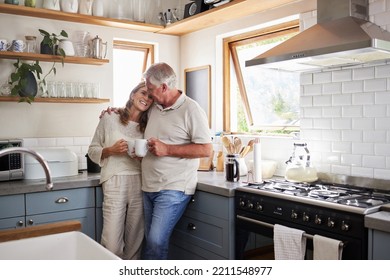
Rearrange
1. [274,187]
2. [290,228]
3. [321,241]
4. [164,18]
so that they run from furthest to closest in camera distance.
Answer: [164,18]
[274,187]
[290,228]
[321,241]

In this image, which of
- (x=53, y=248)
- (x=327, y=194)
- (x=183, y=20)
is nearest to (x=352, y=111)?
(x=327, y=194)

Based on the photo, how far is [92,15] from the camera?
3770mm

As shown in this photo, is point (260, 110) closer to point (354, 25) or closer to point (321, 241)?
point (354, 25)

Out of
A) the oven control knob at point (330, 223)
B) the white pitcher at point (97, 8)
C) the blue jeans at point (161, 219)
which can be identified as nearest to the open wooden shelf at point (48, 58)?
the white pitcher at point (97, 8)

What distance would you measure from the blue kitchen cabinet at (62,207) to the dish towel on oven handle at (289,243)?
56.1 inches

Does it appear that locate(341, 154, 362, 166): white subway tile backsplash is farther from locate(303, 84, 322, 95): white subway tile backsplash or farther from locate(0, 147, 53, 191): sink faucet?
locate(0, 147, 53, 191): sink faucet

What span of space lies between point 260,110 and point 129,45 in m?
1.39

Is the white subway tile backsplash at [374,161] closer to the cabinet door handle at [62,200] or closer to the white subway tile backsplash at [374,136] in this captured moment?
the white subway tile backsplash at [374,136]

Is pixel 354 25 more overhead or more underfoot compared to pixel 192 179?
more overhead

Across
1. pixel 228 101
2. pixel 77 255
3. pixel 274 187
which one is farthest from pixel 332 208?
pixel 228 101

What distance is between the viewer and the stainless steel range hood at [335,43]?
7.41ft

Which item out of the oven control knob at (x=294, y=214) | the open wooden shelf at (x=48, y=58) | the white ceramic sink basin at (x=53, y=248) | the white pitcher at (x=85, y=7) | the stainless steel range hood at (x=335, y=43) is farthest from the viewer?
the white pitcher at (x=85, y=7)

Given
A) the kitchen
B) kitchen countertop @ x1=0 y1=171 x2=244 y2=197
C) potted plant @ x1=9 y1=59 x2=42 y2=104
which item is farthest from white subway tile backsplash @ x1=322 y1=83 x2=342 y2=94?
potted plant @ x1=9 y1=59 x2=42 y2=104

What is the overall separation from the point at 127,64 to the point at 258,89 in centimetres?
131
